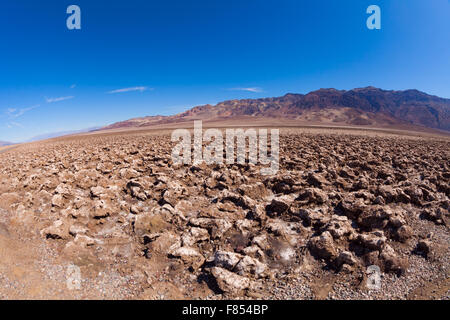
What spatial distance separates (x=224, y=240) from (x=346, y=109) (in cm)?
12204

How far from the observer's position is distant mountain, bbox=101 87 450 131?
97.4 m

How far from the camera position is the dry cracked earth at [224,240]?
106 inches

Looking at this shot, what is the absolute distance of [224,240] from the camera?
12.1 ft

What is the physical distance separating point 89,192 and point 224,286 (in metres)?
4.92

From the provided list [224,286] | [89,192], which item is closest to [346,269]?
[224,286]

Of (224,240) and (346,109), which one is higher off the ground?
(346,109)

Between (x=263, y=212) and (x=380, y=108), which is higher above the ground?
(x=380, y=108)

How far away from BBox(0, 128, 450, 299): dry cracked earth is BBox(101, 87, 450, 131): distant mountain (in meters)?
89.2

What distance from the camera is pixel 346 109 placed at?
10406cm

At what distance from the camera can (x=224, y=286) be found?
2664 millimetres

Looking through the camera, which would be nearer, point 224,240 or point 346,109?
point 224,240

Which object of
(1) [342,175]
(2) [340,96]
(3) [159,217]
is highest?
(2) [340,96]

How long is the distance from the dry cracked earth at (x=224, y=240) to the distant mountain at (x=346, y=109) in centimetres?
8916
